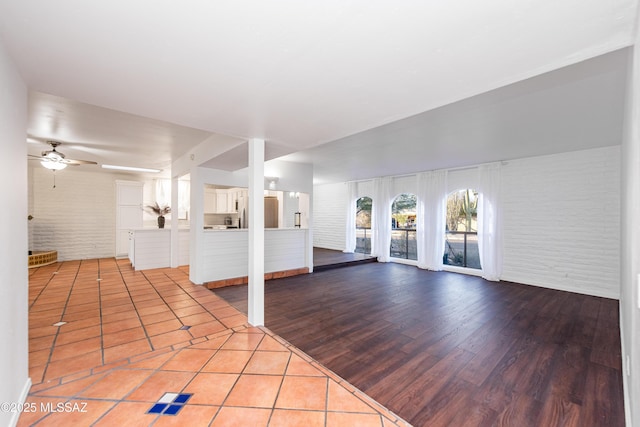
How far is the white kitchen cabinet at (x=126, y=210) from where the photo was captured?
740cm

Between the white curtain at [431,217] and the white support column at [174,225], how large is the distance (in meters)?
6.12

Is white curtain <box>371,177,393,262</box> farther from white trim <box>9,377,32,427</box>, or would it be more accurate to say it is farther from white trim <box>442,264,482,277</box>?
white trim <box>9,377,32,427</box>

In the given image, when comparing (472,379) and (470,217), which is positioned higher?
(470,217)

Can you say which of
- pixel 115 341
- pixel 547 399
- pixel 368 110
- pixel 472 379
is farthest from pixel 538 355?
pixel 115 341

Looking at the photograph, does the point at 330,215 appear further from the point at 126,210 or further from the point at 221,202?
the point at 126,210

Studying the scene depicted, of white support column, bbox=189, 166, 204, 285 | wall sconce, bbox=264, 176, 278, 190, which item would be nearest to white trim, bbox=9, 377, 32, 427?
white support column, bbox=189, 166, 204, 285

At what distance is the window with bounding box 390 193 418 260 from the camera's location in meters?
7.69

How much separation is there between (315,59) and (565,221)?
232 inches

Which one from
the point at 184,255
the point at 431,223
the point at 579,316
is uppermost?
the point at 431,223

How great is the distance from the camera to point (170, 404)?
5.67ft

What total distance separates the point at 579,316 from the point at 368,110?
425cm

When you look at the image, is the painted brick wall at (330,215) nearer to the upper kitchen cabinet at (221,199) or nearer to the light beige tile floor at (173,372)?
the upper kitchen cabinet at (221,199)

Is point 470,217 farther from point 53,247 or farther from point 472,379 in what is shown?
point 53,247

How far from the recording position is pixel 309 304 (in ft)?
12.9
